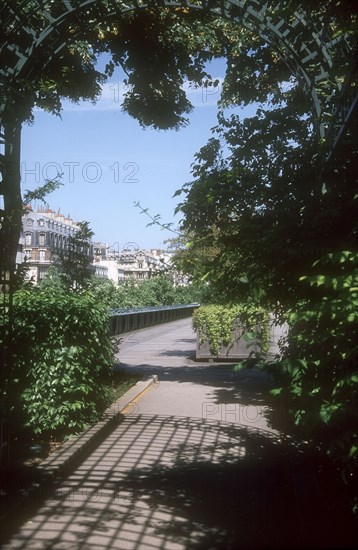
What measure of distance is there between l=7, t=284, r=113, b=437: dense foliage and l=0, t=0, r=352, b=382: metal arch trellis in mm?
639

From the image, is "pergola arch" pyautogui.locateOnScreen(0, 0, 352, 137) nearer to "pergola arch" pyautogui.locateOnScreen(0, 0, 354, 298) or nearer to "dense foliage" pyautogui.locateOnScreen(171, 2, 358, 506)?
"pergola arch" pyautogui.locateOnScreen(0, 0, 354, 298)

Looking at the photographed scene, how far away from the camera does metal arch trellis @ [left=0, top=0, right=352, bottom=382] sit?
7.23 meters

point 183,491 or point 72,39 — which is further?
point 72,39

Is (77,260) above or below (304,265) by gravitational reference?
above

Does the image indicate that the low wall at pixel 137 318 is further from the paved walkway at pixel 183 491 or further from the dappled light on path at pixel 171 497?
the dappled light on path at pixel 171 497

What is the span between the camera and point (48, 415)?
23.1 ft

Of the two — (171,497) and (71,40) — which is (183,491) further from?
(71,40)

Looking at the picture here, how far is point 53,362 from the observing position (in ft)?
23.4

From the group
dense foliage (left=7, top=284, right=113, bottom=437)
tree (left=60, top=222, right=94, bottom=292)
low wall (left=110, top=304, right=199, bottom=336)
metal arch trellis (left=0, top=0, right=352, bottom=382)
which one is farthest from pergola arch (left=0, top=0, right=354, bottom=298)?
low wall (left=110, top=304, right=199, bottom=336)

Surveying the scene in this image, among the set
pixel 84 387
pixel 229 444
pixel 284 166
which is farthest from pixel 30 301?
pixel 284 166

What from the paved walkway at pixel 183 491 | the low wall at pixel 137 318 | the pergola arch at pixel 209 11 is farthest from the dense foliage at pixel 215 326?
the pergola arch at pixel 209 11

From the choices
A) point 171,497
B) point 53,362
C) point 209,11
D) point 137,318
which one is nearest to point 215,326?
point 53,362

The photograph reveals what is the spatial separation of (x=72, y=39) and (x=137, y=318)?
78.4ft

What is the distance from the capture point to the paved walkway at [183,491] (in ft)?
14.7
